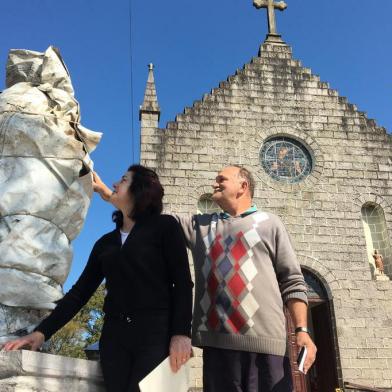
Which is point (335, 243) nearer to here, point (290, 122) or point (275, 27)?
point (290, 122)

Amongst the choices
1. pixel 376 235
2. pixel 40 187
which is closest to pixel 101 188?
pixel 40 187

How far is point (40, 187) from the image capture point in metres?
2.85

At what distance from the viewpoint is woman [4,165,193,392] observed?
2.19m

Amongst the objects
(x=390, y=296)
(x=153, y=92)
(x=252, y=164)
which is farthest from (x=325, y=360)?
(x=153, y=92)

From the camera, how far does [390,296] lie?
32.6 ft

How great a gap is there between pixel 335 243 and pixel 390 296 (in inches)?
61.5

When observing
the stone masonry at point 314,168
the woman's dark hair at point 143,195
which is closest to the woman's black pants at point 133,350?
the woman's dark hair at point 143,195

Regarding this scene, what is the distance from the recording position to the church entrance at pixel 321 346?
9.52 metres

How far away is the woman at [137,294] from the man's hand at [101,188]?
38cm

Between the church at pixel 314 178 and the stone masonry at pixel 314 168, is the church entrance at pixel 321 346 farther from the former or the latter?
the stone masonry at pixel 314 168

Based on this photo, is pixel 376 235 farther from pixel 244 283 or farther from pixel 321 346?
pixel 244 283

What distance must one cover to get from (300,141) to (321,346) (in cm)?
472

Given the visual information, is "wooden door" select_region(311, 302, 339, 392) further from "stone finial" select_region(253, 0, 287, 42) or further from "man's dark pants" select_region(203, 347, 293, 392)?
"man's dark pants" select_region(203, 347, 293, 392)

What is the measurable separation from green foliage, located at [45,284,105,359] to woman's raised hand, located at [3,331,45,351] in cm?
2266
